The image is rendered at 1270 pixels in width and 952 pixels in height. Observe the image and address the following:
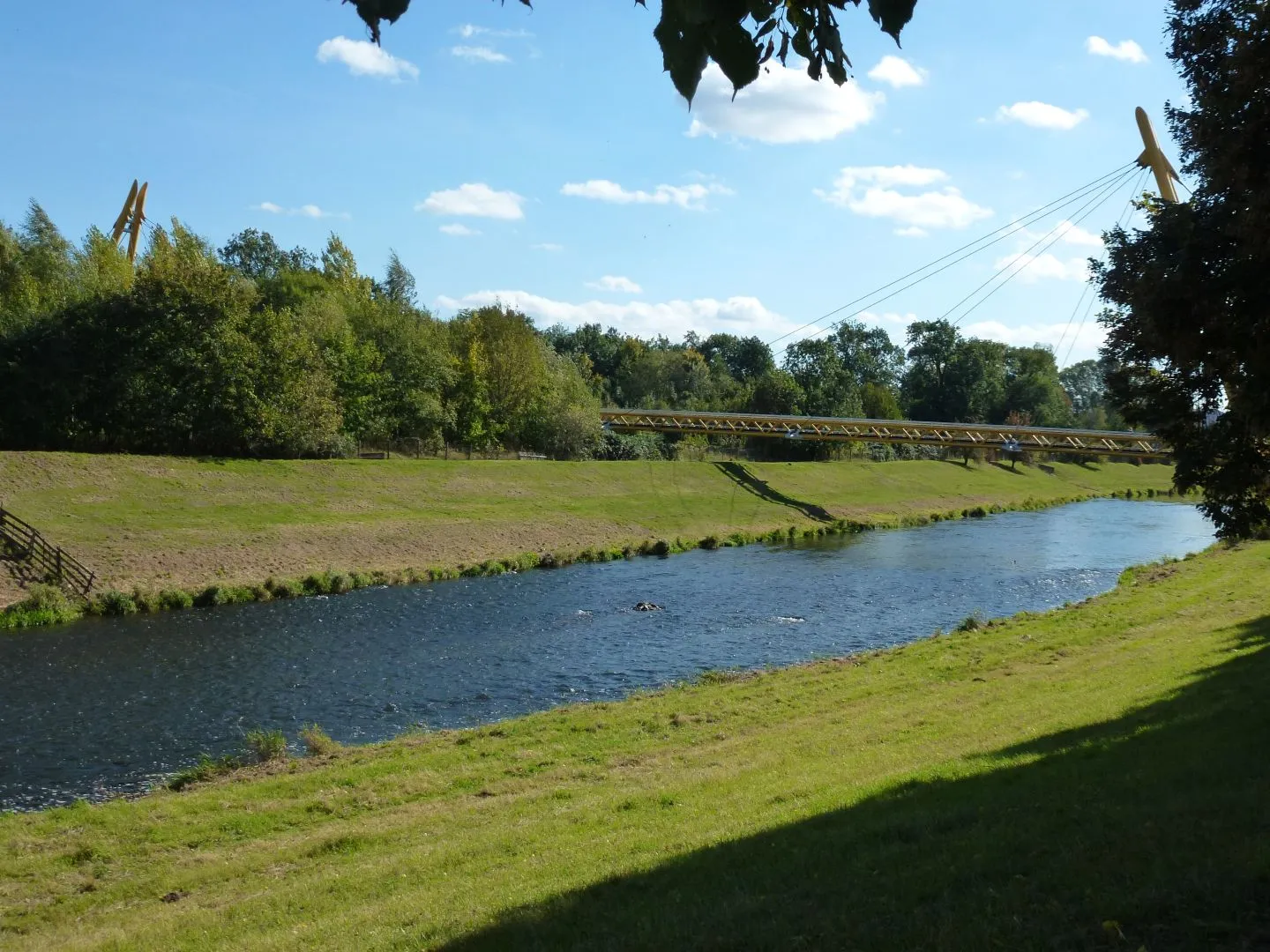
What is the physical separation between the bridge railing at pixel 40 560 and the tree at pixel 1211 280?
92.4 ft

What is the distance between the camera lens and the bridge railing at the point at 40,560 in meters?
29.0

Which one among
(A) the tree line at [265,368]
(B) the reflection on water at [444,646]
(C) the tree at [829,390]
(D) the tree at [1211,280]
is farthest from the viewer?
(C) the tree at [829,390]

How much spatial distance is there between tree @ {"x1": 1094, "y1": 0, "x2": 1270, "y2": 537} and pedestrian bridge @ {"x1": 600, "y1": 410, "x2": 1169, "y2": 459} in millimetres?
44107

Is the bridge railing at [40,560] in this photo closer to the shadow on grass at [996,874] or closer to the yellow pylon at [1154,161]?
the shadow on grass at [996,874]

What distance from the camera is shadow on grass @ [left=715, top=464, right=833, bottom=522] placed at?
5853cm

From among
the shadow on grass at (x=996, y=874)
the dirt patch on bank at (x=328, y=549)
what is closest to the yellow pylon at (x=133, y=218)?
the dirt patch on bank at (x=328, y=549)

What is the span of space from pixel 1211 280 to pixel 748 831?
754 cm

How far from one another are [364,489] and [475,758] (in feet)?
101

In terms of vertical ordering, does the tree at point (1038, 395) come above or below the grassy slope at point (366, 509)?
above

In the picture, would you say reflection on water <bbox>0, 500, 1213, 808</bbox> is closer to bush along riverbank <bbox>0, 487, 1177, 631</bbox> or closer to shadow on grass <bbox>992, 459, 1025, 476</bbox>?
bush along riverbank <bbox>0, 487, 1177, 631</bbox>

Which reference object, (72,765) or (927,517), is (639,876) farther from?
(927,517)

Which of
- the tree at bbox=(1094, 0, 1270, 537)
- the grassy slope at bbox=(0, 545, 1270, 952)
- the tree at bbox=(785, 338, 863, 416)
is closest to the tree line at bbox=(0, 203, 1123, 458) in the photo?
the tree at bbox=(785, 338, 863, 416)

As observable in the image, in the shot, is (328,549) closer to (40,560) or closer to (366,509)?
(366,509)

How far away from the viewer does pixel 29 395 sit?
41.0 m
